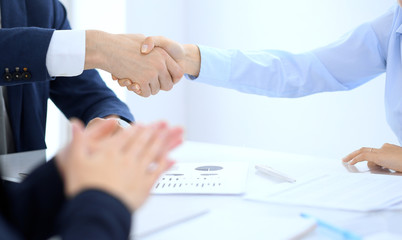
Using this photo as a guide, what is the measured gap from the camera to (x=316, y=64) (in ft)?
4.64

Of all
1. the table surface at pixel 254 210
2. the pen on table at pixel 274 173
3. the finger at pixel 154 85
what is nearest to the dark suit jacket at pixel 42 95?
the finger at pixel 154 85

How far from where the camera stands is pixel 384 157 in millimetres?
974

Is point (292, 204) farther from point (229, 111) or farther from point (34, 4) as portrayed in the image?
point (229, 111)

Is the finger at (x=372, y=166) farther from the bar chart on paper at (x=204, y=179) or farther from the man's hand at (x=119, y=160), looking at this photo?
the man's hand at (x=119, y=160)

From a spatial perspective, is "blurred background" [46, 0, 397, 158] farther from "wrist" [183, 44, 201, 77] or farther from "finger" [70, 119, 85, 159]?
"finger" [70, 119, 85, 159]

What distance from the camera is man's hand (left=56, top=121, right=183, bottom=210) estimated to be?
1.30ft

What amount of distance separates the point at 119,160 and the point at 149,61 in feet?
3.18

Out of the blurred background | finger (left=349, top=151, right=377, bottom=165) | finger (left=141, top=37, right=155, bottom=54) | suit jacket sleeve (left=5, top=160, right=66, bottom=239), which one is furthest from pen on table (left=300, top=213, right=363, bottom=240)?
the blurred background

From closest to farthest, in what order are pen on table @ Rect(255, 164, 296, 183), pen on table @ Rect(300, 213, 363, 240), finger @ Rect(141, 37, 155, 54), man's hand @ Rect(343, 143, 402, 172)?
pen on table @ Rect(300, 213, 363, 240)
pen on table @ Rect(255, 164, 296, 183)
man's hand @ Rect(343, 143, 402, 172)
finger @ Rect(141, 37, 155, 54)

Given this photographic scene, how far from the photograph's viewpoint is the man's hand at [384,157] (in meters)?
0.96

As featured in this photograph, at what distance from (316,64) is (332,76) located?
0.20 feet

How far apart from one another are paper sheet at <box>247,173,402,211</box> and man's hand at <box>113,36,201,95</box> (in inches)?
25.0

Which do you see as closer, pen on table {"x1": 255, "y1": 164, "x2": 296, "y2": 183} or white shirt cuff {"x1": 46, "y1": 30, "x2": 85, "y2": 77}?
pen on table {"x1": 255, "y1": 164, "x2": 296, "y2": 183}

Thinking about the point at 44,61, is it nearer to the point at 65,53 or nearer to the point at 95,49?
the point at 65,53
